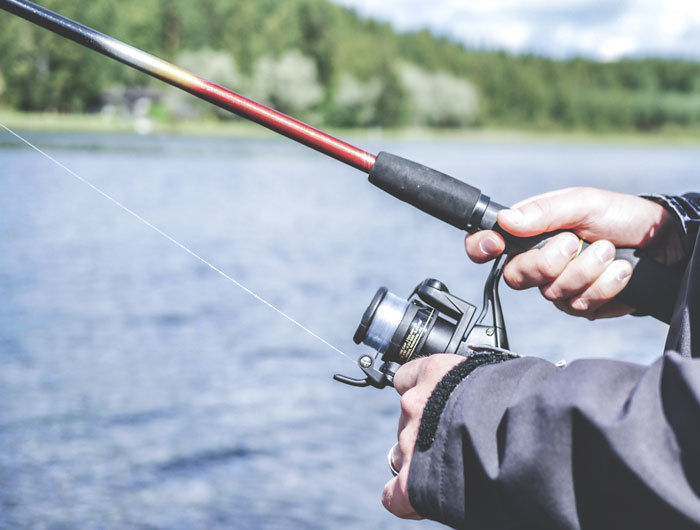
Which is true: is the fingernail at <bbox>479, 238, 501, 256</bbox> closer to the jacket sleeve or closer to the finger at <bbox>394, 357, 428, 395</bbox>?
the finger at <bbox>394, 357, 428, 395</bbox>

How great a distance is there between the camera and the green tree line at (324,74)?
1823 inches

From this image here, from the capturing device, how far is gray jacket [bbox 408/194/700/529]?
1.08m

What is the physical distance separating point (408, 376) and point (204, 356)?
531 cm

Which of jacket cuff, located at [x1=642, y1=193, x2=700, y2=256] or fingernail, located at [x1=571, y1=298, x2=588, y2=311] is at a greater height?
jacket cuff, located at [x1=642, y1=193, x2=700, y2=256]

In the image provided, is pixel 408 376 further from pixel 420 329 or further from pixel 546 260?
pixel 546 260

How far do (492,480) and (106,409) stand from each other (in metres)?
4.57

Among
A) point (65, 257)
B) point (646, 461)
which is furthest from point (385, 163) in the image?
point (65, 257)

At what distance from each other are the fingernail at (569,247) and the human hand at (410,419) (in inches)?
17.4

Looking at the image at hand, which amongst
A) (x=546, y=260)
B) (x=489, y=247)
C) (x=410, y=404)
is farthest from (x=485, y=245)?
(x=410, y=404)

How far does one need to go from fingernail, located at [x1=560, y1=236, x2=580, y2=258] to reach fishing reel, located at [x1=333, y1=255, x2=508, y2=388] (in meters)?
0.14

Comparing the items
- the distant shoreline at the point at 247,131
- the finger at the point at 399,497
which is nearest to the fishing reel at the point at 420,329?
the finger at the point at 399,497

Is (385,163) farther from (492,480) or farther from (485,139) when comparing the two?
(485,139)

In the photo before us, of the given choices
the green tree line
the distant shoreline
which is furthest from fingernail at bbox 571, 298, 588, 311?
the distant shoreline

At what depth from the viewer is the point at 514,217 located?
1743mm
